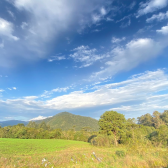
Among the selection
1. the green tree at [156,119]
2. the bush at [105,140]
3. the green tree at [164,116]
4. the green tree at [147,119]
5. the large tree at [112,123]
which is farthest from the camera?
the green tree at [147,119]

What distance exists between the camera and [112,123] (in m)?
43.1

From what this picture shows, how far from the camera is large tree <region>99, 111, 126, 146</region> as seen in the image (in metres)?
42.2

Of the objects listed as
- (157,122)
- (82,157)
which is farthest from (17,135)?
(157,122)

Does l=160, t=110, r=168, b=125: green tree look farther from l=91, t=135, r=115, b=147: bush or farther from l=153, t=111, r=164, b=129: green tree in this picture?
l=91, t=135, r=115, b=147: bush

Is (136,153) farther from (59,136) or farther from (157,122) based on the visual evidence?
(157,122)

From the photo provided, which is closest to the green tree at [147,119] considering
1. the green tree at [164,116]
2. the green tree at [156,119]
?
the green tree at [156,119]

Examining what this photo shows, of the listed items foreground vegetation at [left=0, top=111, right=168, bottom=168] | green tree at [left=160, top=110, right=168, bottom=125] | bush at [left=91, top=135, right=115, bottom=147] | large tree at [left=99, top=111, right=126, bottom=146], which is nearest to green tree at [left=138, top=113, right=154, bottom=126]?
foreground vegetation at [left=0, top=111, right=168, bottom=168]

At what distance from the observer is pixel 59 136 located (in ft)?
277

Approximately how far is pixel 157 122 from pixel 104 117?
6947 cm

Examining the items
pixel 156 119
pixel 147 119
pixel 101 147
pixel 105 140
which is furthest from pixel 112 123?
pixel 147 119

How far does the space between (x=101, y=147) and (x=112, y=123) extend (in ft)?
31.5

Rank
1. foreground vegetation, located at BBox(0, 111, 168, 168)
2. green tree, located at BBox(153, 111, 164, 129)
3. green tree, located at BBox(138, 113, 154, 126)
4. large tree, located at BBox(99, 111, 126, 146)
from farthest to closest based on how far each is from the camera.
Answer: green tree, located at BBox(138, 113, 154, 126) < green tree, located at BBox(153, 111, 164, 129) < large tree, located at BBox(99, 111, 126, 146) < foreground vegetation, located at BBox(0, 111, 168, 168)

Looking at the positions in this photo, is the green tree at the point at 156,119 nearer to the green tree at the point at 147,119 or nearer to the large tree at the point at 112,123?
the green tree at the point at 147,119

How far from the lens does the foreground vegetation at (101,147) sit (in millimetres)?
13037
